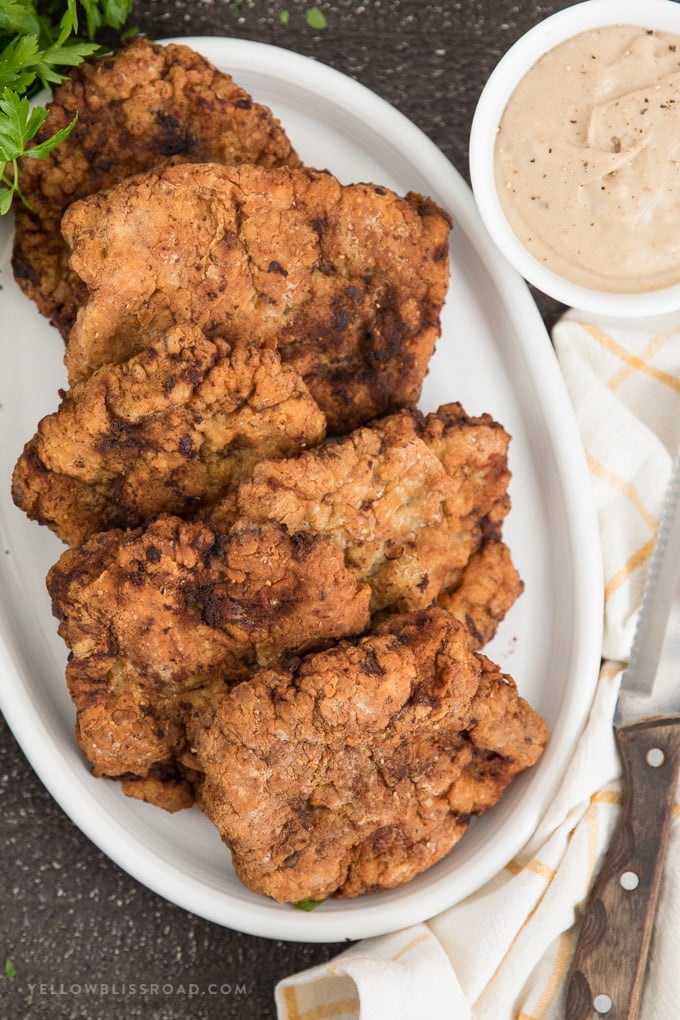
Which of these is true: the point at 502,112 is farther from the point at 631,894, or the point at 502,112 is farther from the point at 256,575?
the point at 631,894

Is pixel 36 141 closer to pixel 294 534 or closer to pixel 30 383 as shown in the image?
pixel 30 383

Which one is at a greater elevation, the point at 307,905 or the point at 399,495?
the point at 399,495

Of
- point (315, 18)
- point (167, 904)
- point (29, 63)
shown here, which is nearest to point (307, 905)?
point (167, 904)

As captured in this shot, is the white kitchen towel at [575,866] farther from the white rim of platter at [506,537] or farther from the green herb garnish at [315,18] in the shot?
the green herb garnish at [315,18]

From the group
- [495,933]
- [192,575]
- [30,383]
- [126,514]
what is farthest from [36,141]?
[495,933]

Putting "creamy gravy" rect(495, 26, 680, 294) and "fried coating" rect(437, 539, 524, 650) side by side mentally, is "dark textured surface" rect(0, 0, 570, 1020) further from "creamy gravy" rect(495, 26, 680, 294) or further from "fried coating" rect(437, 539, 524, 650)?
"fried coating" rect(437, 539, 524, 650)

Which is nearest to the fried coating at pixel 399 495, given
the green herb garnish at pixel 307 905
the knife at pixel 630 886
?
the knife at pixel 630 886
